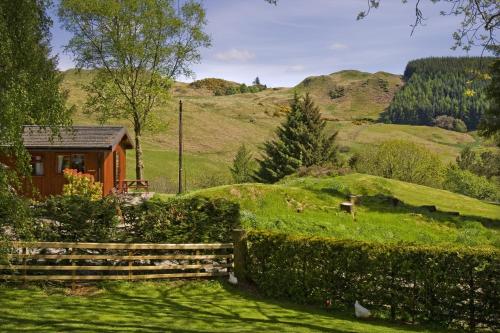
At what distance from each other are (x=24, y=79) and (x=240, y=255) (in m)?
9.11

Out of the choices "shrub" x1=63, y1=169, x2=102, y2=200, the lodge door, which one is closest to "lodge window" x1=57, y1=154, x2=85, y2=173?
"shrub" x1=63, y1=169, x2=102, y2=200

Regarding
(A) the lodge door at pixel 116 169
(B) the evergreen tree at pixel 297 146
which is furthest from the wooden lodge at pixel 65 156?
(B) the evergreen tree at pixel 297 146

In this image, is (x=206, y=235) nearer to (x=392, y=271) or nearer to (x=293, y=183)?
(x=392, y=271)

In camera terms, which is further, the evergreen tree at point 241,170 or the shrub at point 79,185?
the evergreen tree at point 241,170

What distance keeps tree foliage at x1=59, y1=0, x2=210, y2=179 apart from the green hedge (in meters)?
26.6

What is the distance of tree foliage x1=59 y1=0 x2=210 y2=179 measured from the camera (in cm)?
3684

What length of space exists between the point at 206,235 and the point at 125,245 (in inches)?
122

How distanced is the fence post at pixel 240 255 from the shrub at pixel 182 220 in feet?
3.16

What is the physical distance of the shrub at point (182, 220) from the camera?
52.7ft

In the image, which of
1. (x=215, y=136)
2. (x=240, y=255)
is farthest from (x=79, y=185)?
(x=215, y=136)

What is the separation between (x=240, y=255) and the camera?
1579cm

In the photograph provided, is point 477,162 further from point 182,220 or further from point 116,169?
point 182,220

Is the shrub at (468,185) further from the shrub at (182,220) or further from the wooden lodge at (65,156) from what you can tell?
the shrub at (182,220)

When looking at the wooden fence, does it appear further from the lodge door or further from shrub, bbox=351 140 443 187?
shrub, bbox=351 140 443 187
